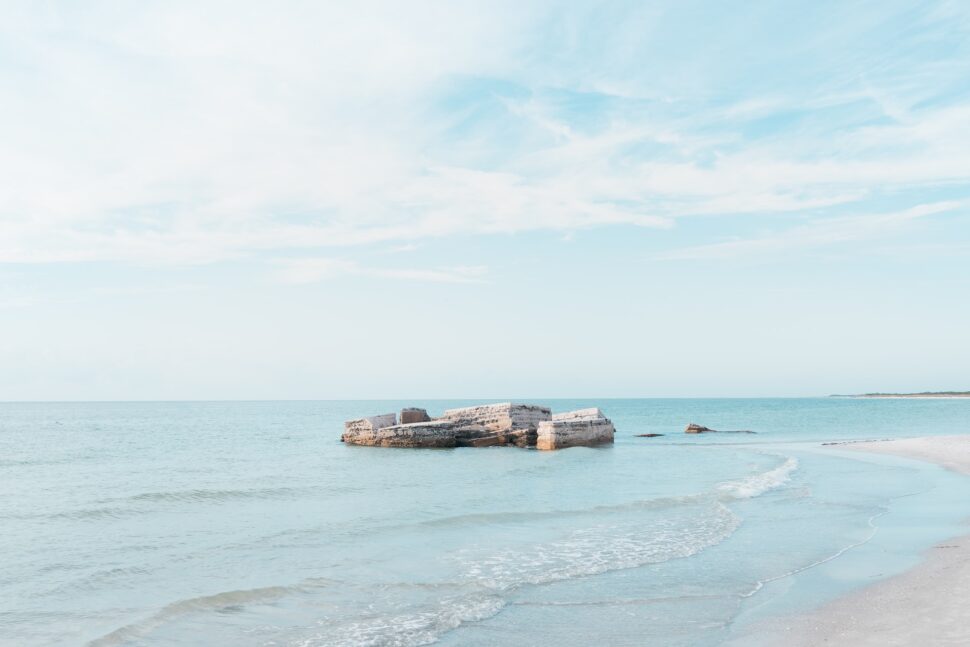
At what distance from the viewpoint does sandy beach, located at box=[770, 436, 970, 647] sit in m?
8.13

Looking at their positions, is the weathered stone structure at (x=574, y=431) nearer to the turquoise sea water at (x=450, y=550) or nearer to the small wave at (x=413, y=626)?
the turquoise sea water at (x=450, y=550)

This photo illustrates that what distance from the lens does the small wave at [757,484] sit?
21125mm

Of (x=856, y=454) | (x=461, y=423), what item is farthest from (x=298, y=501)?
(x=856, y=454)

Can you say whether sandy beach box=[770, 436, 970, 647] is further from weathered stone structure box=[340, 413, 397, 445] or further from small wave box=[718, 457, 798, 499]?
weathered stone structure box=[340, 413, 397, 445]

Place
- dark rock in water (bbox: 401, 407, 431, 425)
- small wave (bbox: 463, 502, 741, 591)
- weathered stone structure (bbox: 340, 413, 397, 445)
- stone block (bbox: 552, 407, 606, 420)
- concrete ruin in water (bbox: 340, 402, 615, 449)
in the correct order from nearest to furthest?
small wave (bbox: 463, 502, 741, 591)
concrete ruin in water (bbox: 340, 402, 615, 449)
stone block (bbox: 552, 407, 606, 420)
weathered stone structure (bbox: 340, 413, 397, 445)
dark rock in water (bbox: 401, 407, 431, 425)

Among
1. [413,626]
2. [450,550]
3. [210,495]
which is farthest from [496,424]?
[413,626]

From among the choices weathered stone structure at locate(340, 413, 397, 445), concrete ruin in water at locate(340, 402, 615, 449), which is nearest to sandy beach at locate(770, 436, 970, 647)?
concrete ruin in water at locate(340, 402, 615, 449)

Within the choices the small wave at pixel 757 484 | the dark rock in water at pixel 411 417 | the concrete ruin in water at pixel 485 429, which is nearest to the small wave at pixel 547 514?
the small wave at pixel 757 484

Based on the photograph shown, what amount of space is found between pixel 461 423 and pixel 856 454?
20495mm

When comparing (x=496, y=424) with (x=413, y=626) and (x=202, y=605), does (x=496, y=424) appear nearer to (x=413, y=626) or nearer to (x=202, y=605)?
(x=202, y=605)

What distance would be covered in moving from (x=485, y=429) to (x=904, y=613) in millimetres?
33344

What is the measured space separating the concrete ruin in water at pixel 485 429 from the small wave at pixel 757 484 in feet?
43.7

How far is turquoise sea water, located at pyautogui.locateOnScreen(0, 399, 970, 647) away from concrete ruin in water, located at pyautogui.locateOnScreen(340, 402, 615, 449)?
11.4 metres

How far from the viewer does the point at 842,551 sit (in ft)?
42.9
